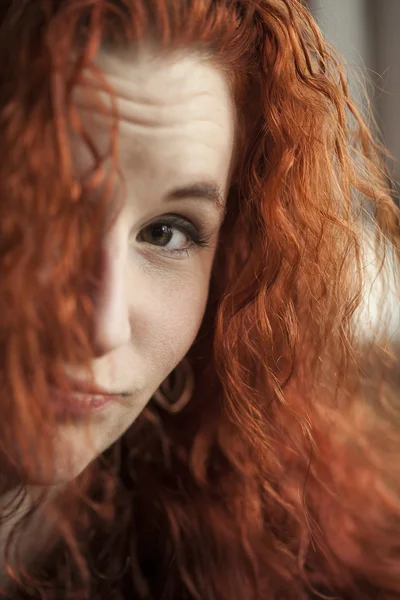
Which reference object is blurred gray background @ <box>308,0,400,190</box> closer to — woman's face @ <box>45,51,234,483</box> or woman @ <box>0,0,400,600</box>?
woman @ <box>0,0,400,600</box>

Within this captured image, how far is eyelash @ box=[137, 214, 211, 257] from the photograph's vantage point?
872mm

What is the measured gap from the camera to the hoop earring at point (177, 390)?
1.19 metres

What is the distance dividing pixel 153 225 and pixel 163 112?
0.16 m

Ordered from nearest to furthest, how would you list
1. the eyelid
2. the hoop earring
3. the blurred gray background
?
1. the eyelid
2. the hoop earring
3. the blurred gray background

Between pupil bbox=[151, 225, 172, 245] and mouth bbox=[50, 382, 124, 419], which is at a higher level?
pupil bbox=[151, 225, 172, 245]

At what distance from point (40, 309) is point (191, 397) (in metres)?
0.52

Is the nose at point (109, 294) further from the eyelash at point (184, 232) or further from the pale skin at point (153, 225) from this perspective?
the eyelash at point (184, 232)

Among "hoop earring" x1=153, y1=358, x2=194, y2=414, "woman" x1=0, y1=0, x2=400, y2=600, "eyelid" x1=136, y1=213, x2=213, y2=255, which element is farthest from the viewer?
"hoop earring" x1=153, y1=358, x2=194, y2=414

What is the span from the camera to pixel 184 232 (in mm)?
921

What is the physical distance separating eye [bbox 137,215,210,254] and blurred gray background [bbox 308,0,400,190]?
60cm

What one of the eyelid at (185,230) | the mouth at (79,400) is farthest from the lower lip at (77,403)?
the eyelid at (185,230)

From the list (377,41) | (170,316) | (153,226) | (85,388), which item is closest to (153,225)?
(153,226)

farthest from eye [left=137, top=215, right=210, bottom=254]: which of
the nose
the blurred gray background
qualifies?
the blurred gray background

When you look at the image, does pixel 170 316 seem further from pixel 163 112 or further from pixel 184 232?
pixel 163 112
